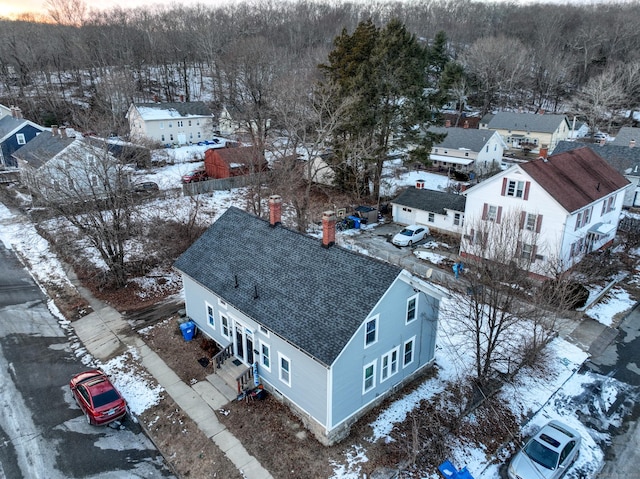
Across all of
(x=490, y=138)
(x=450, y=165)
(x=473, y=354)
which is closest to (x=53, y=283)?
(x=473, y=354)

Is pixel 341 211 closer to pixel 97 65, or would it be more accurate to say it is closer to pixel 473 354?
pixel 473 354

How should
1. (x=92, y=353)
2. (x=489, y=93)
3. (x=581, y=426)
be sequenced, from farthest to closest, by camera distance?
(x=489, y=93) < (x=92, y=353) < (x=581, y=426)

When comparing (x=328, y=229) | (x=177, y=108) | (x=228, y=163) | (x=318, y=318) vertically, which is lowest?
(x=228, y=163)

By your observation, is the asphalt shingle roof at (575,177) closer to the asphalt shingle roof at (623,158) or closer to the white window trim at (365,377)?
the asphalt shingle roof at (623,158)

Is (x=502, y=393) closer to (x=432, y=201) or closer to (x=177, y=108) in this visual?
(x=432, y=201)

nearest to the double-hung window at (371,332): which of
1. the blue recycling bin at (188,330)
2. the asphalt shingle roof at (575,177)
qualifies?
the blue recycling bin at (188,330)

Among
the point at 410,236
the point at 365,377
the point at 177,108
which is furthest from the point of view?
the point at 177,108

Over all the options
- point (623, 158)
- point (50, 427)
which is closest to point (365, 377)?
point (50, 427)
